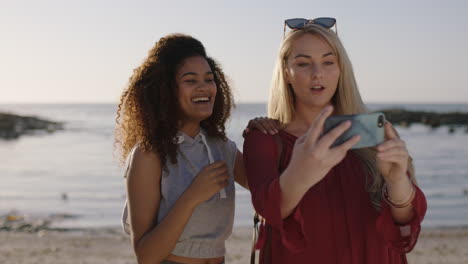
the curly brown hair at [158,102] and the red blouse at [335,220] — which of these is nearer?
the red blouse at [335,220]

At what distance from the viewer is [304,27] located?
8.76ft

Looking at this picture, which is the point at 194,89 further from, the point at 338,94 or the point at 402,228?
the point at 402,228

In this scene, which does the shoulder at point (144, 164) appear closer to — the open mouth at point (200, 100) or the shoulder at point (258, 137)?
the open mouth at point (200, 100)

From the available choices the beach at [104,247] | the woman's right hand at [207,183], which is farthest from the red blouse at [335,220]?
the beach at [104,247]

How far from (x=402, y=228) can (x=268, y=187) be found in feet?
2.32

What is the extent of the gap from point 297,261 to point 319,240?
0.15 meters

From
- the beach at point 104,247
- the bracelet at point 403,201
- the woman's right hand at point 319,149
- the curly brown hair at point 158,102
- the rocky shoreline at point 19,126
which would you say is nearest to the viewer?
the woman's right hand at point 319,149

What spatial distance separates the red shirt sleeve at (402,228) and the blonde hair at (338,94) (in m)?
0.17

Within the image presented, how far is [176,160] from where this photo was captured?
3074 mm

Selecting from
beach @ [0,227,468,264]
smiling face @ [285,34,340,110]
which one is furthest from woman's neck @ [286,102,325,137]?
beach @ [0,227,468,264]

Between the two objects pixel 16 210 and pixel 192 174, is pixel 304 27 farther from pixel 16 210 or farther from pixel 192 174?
pixel 16 210

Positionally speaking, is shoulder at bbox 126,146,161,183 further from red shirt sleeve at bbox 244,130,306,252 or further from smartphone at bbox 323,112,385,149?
smartphone at bbox 323,112,385,149

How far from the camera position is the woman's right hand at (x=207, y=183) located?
2.89 meters

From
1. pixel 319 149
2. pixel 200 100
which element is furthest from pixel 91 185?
pixel 319 149
